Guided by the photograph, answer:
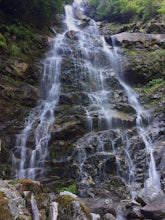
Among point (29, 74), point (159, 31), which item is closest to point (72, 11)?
point (159, 31)

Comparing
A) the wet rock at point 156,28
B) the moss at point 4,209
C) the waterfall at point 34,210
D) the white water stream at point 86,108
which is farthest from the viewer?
the wet rock at point 156,28

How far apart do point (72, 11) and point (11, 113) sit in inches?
720

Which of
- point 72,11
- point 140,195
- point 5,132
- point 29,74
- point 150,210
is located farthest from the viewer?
point 72,11

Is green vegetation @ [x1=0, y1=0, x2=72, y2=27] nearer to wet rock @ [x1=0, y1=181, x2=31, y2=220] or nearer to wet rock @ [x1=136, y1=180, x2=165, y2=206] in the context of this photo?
wet rock @ [x1=136, y1=180, x2=165, y2=206]

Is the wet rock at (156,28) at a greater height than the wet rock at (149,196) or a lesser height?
greater

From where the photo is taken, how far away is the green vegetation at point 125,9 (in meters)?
Result: 24.1

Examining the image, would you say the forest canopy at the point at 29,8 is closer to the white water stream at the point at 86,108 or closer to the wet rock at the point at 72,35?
the white water stream at the point at 86,108

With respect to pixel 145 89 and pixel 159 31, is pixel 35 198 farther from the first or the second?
pixel 159 31

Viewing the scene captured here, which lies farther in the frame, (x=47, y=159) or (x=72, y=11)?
(x=72, y=11)

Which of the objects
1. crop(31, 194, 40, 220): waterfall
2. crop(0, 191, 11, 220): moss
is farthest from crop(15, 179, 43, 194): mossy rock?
crop(0, 191, 11, 220): moss

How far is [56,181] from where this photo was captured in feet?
34.8

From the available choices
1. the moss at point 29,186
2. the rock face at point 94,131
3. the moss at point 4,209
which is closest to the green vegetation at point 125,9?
the rock face at point 94,131

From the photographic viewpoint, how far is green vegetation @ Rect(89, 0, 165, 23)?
24.1 m

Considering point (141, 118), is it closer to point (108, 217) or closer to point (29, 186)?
point (108, 217)
